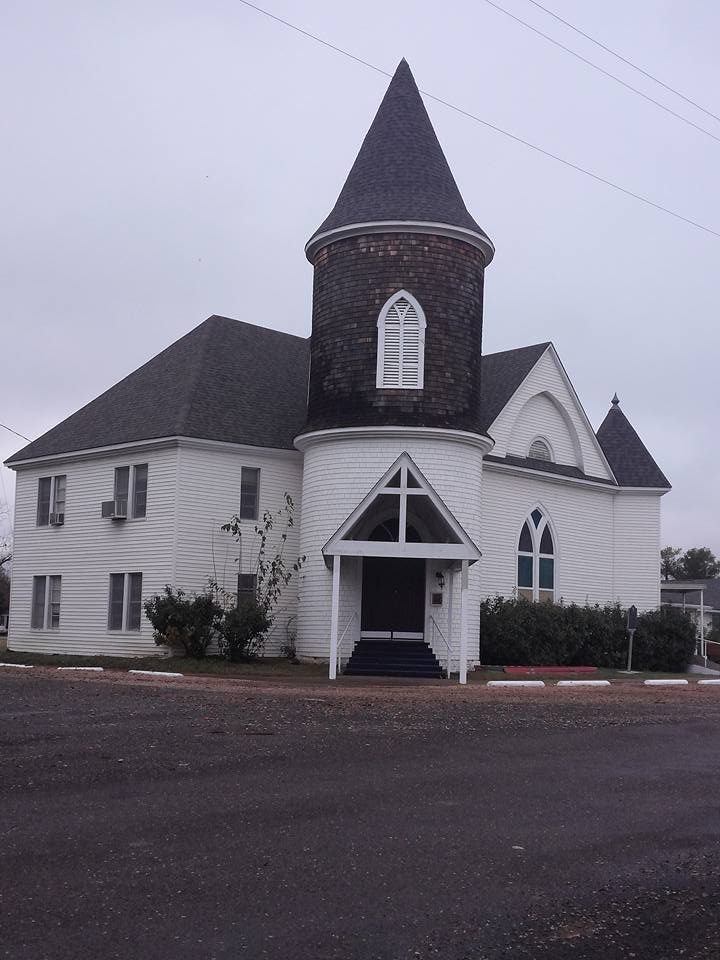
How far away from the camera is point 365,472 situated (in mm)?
27641

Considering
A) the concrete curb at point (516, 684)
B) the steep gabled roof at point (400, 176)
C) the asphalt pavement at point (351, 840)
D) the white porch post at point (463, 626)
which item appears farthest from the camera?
the steep gabled roof at point (400, 176)

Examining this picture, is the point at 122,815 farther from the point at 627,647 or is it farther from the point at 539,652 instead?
the point at 627,647

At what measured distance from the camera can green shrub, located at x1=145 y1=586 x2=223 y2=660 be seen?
92.1 ft

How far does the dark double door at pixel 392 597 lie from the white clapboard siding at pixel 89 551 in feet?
17.2

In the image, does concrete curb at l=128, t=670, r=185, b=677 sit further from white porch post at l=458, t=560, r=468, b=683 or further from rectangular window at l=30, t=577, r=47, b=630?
rectangular window at l=30, t=577, r=47, b=630

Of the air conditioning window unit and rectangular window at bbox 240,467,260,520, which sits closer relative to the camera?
the air conditioning window unit

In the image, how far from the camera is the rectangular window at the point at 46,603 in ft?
108

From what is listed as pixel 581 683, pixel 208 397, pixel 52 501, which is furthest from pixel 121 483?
pixel 581 683

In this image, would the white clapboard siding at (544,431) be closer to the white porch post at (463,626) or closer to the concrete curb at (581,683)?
the white porch post at (463,626)

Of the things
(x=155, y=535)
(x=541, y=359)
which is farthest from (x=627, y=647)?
(x=155, y=535)

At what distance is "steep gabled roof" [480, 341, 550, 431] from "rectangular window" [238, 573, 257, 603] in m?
7.80

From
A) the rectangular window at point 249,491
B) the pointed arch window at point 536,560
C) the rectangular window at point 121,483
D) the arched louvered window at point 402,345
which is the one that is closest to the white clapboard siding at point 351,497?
the arched louvered window at point 402,345

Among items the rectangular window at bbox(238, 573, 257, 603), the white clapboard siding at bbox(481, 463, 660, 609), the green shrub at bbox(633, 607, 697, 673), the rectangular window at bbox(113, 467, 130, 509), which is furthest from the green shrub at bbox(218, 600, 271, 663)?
the green shrub at bbox(633, 607, 697, 673)

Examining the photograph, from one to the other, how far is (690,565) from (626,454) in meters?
72.2
